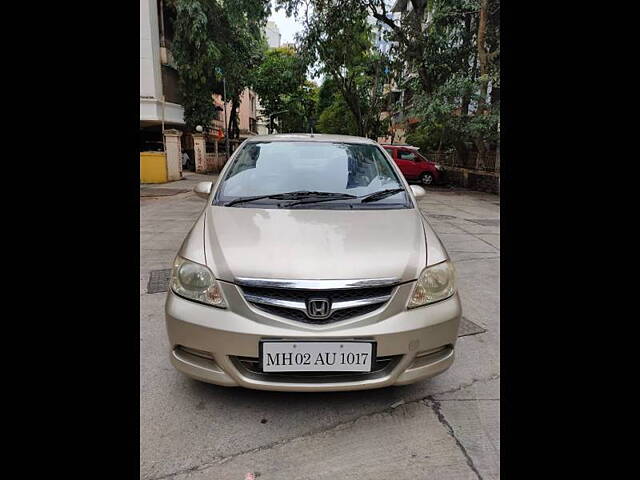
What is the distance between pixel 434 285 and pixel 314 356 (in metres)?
0.70

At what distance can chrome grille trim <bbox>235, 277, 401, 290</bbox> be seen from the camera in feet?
5.84

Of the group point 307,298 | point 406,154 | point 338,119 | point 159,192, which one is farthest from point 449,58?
point 338,119

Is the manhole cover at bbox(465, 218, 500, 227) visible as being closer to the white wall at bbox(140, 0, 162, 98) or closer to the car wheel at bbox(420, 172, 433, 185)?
the car wheel at bbox(420, 172, 433, 185)

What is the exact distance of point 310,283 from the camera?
178 cm

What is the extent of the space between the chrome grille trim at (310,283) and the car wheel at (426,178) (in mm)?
14648

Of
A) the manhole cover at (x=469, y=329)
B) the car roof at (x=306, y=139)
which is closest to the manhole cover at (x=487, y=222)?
the manhole cover at (x=469, y=329)

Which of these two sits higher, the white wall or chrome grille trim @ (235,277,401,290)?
the white wall

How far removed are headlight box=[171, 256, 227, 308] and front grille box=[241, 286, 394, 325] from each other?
15cm

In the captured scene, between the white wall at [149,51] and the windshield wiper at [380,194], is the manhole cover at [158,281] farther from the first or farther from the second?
the white wall at [149,51]

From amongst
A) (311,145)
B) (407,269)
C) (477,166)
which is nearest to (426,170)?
(477,166)

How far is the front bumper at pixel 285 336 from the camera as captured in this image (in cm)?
177

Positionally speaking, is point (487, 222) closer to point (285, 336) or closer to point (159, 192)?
point (285, 336)

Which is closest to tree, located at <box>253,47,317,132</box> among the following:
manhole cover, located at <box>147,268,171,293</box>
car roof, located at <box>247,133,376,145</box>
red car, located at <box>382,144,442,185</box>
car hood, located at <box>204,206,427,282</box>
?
red car, located at <box>382,144,442,185</box>
